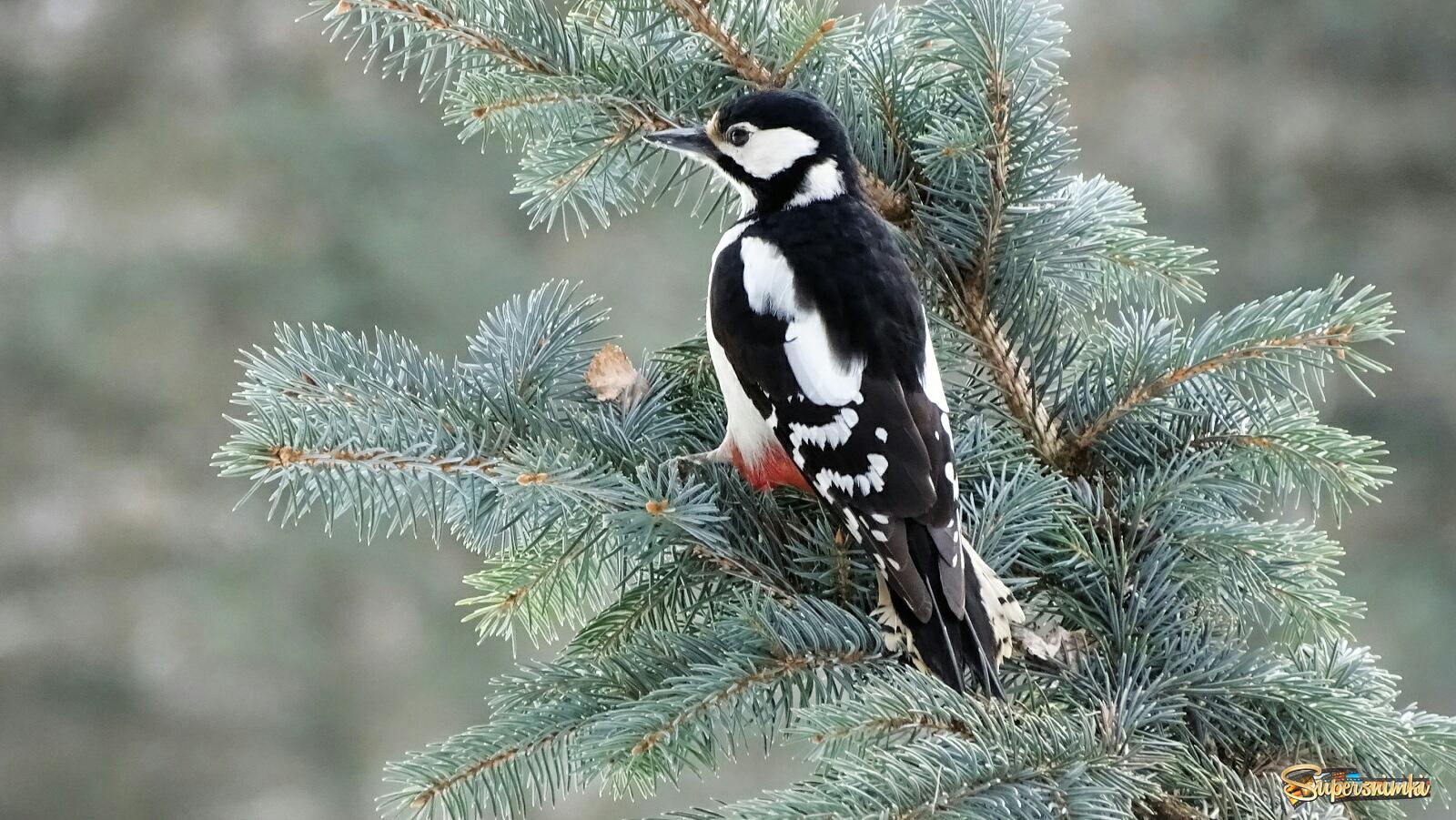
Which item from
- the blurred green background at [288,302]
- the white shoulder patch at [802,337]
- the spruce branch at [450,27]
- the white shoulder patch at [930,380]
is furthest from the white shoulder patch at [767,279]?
the blurred green background at [288,302]

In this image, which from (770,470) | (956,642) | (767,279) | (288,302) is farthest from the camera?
(288,302)

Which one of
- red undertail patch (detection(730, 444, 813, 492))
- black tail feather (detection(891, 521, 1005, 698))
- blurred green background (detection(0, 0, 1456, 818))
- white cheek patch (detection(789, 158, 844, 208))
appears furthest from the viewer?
blurred green background (detection(0, 0, 1456, 818))

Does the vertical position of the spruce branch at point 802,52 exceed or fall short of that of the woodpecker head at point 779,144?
it exceeds it

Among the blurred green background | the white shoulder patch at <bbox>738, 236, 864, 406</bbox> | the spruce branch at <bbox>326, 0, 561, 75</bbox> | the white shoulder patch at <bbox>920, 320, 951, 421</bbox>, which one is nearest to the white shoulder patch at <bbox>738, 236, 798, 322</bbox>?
the white shoulder patch at <bbox>738, 236, 864, 406</bbox>

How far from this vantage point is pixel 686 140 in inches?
39.7

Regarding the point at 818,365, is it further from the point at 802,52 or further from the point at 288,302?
the point at 288,302

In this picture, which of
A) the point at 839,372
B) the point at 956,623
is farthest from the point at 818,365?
the point at 956,623

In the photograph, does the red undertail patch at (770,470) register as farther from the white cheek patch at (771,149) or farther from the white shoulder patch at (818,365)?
the white cheek patch at (771,149)

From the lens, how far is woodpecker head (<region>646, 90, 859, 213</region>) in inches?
37.8

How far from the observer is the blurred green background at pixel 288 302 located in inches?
116

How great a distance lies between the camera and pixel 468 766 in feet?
2.54

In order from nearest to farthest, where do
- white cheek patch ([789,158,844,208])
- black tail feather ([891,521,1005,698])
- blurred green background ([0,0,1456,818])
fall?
1. black tail feather ([891,521,1005,698])
2. white cheek patch ([789,158,844,208])
3. blurred green background ([0,0,1456,818])

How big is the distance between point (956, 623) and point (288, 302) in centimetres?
255

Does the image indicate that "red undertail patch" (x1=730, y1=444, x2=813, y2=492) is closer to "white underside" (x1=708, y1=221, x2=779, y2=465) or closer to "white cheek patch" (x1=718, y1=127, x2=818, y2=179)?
"white underside" (x1=708, y1=221, x2=779, y2=465)
